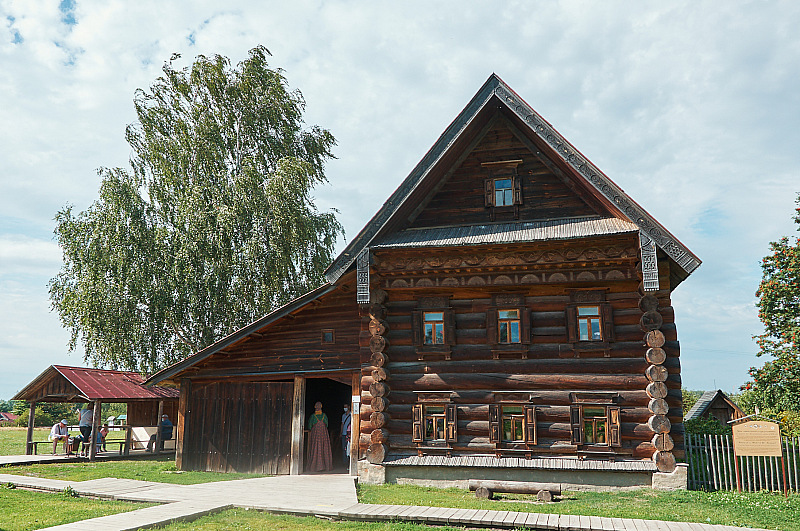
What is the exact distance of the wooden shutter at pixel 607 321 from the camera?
14359 millimetres

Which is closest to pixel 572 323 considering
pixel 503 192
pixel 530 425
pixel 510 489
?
pixel 530 425

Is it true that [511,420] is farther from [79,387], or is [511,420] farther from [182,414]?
[79,387]

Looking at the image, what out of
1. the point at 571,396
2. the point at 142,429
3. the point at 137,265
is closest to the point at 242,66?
the point at 137,265

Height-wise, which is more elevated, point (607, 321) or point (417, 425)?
point (607, 321)

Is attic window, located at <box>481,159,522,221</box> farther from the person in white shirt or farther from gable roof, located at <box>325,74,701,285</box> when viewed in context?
the person in white shirt

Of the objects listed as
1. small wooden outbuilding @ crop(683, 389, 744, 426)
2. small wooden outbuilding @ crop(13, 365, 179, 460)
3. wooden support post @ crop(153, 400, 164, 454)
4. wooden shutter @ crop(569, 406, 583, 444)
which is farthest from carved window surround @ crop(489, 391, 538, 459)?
small wooden outbuilding @ crop(683, 389, 744, 426)

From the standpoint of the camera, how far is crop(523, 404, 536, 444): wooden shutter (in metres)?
14.4

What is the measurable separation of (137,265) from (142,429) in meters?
7.20

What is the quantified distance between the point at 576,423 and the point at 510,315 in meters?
3.04

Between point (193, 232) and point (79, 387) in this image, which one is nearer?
point (79, 387)

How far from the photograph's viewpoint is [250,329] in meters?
17.8

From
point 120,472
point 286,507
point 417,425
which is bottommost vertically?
point 120,472

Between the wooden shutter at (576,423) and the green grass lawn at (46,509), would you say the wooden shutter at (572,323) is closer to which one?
the wooden shutter at (576,423)

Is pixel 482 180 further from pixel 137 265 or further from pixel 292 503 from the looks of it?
pixel 137 265
